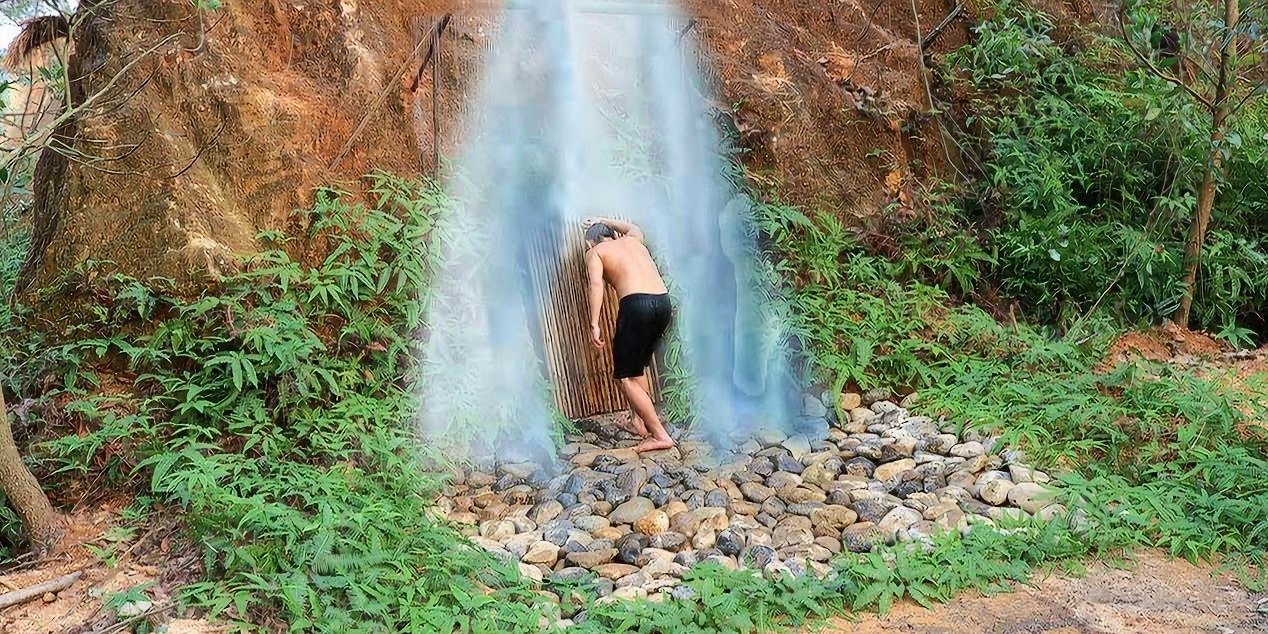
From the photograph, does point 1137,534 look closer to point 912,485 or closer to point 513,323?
point 912,485

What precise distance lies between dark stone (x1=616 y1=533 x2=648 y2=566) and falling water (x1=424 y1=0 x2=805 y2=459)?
4.15ft

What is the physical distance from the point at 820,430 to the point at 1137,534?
1959 mm

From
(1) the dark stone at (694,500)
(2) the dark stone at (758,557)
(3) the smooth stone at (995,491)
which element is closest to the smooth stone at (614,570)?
(2) the dark stone at (758,557)

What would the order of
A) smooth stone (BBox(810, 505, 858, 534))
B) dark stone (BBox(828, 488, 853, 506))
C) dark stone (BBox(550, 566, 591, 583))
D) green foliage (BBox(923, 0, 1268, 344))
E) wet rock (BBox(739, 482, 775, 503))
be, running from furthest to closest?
green foliage (BBox(923, 0, 1268, 344)) < wet rock (BBox(739, 482, 775, 503)) < dark stone (BBox(828, 488, 853, 506)) < smooth stone (BBox(810, 505, 858, 534)) < dark stone (BBox(550, 566, 591, 583))

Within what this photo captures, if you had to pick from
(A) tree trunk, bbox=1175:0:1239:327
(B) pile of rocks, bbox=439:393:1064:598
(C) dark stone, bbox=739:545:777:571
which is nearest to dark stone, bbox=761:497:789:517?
(B) pile of rocks, bbox=439:393:1064:598

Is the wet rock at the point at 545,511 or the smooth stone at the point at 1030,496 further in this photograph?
the wet rock at the point at 545,511

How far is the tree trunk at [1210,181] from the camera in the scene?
6781 millimetres

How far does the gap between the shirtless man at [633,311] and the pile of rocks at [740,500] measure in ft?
0.92

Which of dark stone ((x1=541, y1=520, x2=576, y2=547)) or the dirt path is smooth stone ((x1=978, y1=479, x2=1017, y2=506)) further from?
dark stone ((x1=541, y1=520, x2=576, y2=547))

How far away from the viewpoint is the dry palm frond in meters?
5.81

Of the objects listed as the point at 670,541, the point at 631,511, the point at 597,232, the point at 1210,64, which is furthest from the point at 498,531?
the point at 1210,64

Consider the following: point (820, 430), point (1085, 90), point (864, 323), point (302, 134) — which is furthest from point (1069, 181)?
point (302, 134)

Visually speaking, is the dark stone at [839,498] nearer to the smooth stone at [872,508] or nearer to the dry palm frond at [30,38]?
the smooth stone at [872,508]

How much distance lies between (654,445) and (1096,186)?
4.63 meters
